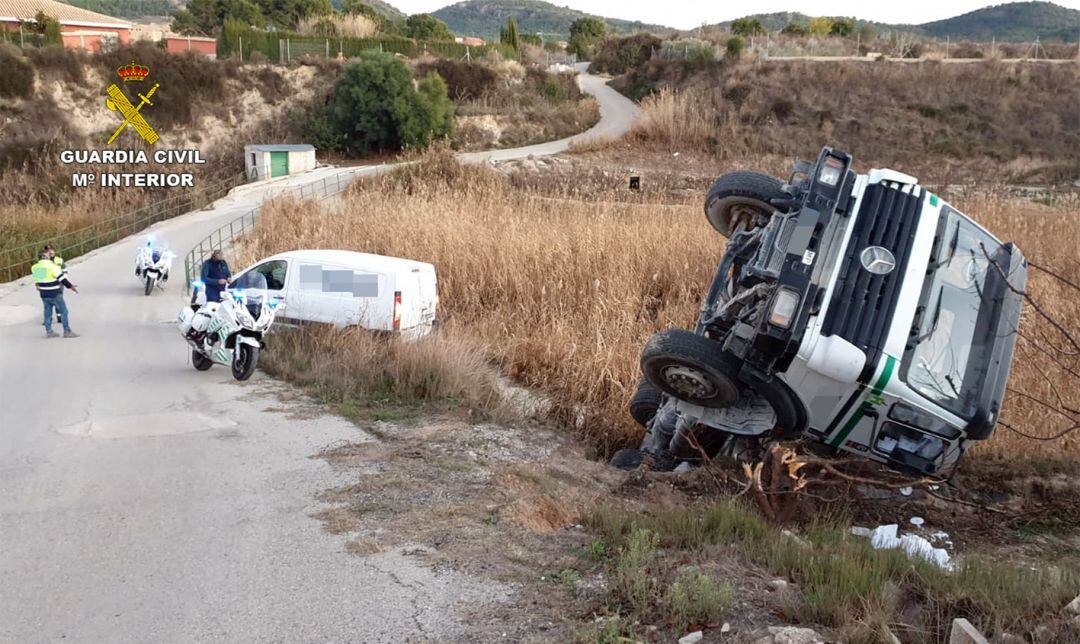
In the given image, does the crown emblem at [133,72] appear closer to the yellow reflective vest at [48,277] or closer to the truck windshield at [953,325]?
the yellow reflective vest at [48,277]

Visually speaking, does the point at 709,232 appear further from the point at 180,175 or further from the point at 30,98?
the point at 30,98

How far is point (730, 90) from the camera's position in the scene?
49.0 m

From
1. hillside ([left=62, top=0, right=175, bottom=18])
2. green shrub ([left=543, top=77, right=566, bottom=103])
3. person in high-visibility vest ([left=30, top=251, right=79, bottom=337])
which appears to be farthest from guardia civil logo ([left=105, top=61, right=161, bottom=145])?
hillside ([left=62, top=0, right=175, bottom=18])

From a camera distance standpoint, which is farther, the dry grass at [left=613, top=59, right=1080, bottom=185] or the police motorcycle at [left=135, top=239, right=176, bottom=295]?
the dry grass at [left=613, top=59, right=1080, bottom=185]

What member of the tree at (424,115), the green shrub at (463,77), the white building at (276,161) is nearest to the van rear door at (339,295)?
the white building at (276,161)

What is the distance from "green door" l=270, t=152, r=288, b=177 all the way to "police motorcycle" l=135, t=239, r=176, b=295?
806 inches

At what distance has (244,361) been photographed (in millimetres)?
11516

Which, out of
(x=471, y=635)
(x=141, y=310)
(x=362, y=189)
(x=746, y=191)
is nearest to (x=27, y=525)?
(x=471, y=635)

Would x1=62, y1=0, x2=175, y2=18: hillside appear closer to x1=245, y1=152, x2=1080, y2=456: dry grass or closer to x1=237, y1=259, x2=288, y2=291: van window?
x1=245, y1=152, x2=1080, y2=456: dry grass

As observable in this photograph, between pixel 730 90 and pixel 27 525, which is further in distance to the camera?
pixel 730 90

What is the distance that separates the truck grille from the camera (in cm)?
689

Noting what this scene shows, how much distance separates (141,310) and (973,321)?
14.0 metres

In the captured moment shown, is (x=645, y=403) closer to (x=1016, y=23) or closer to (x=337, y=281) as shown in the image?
(x=337, y=281)

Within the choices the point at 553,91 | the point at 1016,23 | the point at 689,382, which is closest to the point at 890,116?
the point at 553,91
